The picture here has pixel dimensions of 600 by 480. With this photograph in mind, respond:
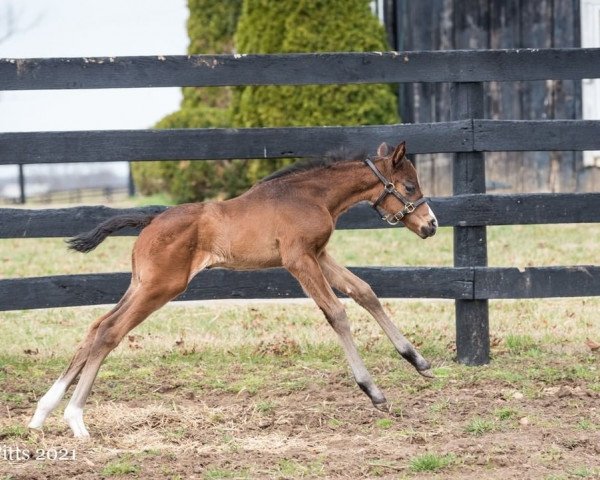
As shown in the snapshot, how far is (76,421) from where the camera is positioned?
5652mm

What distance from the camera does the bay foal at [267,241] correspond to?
582cm

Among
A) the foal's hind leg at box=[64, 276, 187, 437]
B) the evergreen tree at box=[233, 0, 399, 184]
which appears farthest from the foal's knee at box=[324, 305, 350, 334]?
the evergreen tree at box=[233, 0, 399, 184]

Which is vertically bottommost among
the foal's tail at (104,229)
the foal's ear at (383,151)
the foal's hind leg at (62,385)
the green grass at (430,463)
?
the green grass at (430,463)

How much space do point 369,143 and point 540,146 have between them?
1156 mm

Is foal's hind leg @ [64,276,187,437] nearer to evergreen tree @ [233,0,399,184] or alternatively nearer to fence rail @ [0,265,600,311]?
fence rail @ [0,265,600,311]

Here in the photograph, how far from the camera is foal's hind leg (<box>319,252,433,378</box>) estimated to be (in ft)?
20.4

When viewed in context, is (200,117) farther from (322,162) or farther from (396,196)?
(396,196)

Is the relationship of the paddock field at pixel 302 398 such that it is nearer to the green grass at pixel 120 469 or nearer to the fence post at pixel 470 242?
the green grass at pixel 120 469

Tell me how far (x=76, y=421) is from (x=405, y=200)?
87.0 inches

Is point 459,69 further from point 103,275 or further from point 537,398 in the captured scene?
point 103,275

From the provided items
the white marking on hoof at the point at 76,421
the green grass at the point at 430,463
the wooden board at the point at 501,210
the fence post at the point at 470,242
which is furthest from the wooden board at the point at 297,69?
the green grass at the point at 430,463

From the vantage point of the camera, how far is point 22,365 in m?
7.57

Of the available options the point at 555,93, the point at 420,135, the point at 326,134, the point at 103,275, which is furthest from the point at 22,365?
the point at 555,93

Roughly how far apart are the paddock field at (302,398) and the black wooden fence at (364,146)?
57 cm
